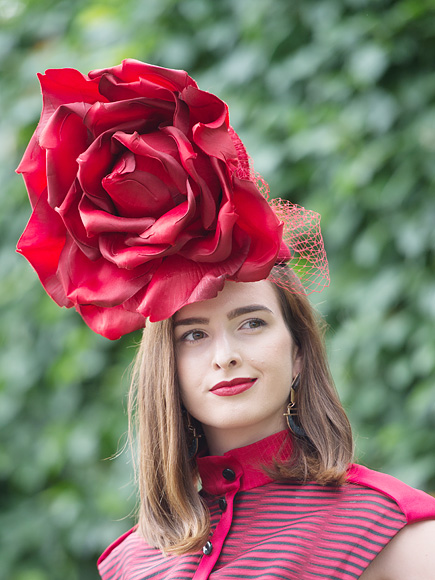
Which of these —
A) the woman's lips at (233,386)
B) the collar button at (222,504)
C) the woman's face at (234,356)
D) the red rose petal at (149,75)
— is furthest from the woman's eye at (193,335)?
the red rose petal at (149,75)

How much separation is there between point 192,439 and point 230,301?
1.15 feet

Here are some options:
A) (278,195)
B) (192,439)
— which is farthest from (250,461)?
(278,195)

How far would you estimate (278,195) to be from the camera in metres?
2.29

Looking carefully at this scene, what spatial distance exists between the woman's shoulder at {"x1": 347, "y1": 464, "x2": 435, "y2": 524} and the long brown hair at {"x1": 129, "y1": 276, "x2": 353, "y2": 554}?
0.04m

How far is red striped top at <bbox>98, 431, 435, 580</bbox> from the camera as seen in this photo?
1.26 m

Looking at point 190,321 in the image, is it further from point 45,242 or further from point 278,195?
point 278,195

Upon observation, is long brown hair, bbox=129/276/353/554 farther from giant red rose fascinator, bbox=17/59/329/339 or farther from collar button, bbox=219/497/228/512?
giant red rose fascinator, bbox=17/59/329/339

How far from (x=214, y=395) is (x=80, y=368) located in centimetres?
134

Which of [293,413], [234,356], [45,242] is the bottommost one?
[293,413]

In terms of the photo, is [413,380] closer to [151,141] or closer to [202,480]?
[202,480]

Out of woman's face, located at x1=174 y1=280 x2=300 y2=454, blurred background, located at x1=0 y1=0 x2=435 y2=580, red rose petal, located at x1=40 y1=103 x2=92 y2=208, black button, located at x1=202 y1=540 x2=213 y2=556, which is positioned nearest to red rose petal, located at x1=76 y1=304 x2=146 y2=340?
woman's face, located at x1=174 y1=280 x2=300 y2=454

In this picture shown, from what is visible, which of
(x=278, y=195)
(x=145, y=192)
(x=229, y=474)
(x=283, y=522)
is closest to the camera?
(x=145, y=192)

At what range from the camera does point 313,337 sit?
60.2 inches

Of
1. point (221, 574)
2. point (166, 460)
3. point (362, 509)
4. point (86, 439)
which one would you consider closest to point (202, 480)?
point (166, 460)
